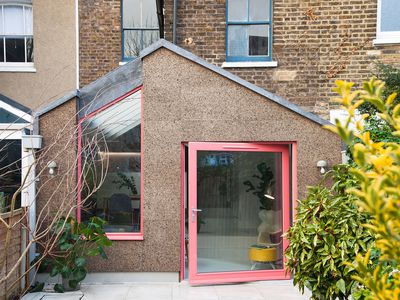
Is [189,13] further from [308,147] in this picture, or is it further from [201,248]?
[201,248]

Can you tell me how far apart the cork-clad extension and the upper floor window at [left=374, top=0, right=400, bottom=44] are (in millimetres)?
3807

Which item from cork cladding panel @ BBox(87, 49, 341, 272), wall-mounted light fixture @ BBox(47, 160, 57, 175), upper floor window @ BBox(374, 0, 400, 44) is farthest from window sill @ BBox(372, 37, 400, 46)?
wall-mounted light fixture @ BBox(47, 160, 57, 175)

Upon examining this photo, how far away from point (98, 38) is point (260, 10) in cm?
370

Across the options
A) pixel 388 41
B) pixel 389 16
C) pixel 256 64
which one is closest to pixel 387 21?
pixel 389 16

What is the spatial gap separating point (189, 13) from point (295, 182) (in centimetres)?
477

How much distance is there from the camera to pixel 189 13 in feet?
33.5

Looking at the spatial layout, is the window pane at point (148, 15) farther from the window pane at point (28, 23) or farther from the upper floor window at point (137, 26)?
the window pane at point (28, 23)

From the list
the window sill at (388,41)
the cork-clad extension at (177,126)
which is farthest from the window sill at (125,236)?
the window sill at (388,41)

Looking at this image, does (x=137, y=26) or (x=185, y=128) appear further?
(x=137, y=26)

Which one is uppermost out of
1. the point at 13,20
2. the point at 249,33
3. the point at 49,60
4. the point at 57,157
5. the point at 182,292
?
the point at 13,20

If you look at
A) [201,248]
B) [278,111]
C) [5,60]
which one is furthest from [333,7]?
[5,60]

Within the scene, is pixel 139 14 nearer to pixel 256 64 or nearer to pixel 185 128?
pixel 256 64

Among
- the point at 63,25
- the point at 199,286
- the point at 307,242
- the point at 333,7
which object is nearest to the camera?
the point at 307,242

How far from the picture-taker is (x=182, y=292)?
6781mm
